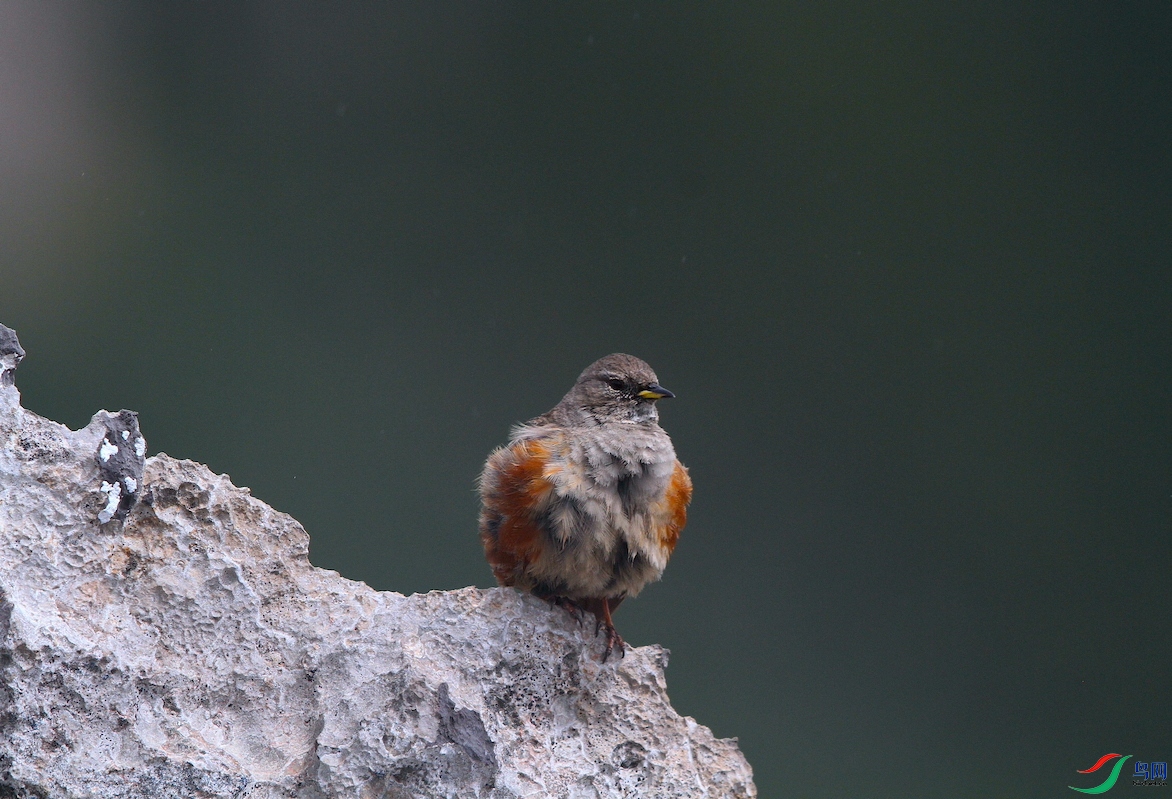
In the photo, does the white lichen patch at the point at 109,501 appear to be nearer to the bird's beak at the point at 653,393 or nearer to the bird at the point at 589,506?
the bird at the point at 589,506

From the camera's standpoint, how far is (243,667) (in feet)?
7.89

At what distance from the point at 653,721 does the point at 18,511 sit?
1.62 metres

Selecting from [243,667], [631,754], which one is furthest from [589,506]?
[243,667]

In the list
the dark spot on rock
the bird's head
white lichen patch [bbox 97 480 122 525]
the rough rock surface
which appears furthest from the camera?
the bird's head

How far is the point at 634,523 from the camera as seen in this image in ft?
9.08

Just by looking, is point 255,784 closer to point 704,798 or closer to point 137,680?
point 137,680

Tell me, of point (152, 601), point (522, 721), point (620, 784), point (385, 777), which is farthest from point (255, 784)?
point (620, 784)

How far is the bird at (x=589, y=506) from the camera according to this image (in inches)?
107

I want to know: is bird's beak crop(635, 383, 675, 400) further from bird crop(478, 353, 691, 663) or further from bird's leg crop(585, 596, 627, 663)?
bird's leg crop(585, 596, 627, 663)

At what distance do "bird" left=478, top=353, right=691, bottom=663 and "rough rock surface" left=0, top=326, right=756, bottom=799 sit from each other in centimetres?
12

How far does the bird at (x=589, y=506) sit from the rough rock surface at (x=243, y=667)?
0.12 meters

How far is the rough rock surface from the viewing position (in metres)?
2.14

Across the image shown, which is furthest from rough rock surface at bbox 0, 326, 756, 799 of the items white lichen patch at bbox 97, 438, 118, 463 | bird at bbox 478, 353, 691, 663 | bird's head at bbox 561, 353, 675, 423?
bird's head at bbox 561, 353, 675, 423

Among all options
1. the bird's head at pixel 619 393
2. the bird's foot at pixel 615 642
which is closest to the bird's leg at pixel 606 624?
the bird's foot at pixel 615 642
